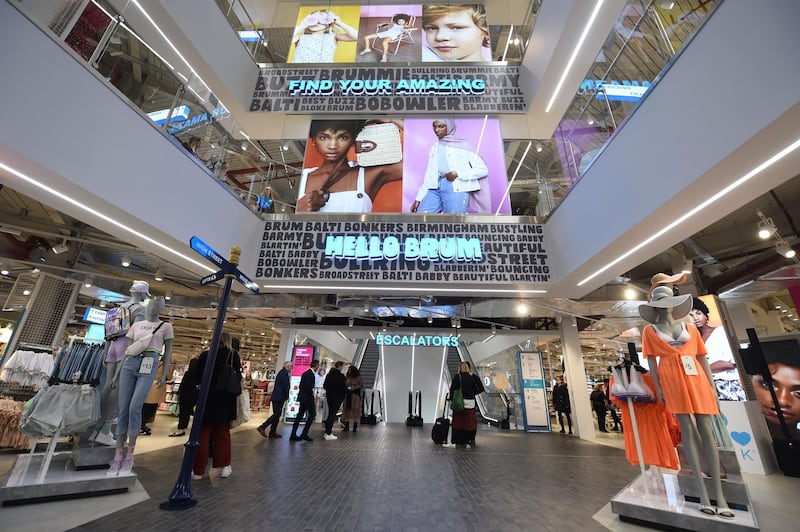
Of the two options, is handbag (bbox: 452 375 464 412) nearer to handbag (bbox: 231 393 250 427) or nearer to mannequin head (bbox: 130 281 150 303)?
handbag (bbox: 231 393 250 427)

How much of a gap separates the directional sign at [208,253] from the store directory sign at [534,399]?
10.1 m

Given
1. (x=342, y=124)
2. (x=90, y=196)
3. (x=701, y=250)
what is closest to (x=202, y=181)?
(x=90, y=196)

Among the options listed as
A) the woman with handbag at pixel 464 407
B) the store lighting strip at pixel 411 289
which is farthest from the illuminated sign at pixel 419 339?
the store lighting strip at pixel 411 289

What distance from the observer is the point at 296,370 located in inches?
412

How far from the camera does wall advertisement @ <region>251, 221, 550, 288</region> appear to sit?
19.0 ft

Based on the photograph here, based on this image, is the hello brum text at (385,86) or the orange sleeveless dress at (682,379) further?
the hello brum text at (385,86)

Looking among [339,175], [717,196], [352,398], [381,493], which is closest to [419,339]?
[352,398]

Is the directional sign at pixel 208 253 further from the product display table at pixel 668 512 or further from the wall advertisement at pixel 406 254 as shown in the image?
the product display table at pixel 668 512

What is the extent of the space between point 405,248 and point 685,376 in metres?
4.17

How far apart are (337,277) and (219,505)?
11.8 feet

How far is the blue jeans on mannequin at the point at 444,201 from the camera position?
21.4ft

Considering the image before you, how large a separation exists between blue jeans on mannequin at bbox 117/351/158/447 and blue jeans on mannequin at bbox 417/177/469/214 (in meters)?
5.00

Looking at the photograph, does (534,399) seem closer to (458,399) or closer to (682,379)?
(458,399)

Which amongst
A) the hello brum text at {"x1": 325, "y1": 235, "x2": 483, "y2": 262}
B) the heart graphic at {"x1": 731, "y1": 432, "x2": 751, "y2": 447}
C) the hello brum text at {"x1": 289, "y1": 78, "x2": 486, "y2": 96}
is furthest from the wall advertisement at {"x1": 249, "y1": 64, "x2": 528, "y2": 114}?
the heart graphic at {"x1": 731, "y1": 432, "x2": 751, "y2": 447}
